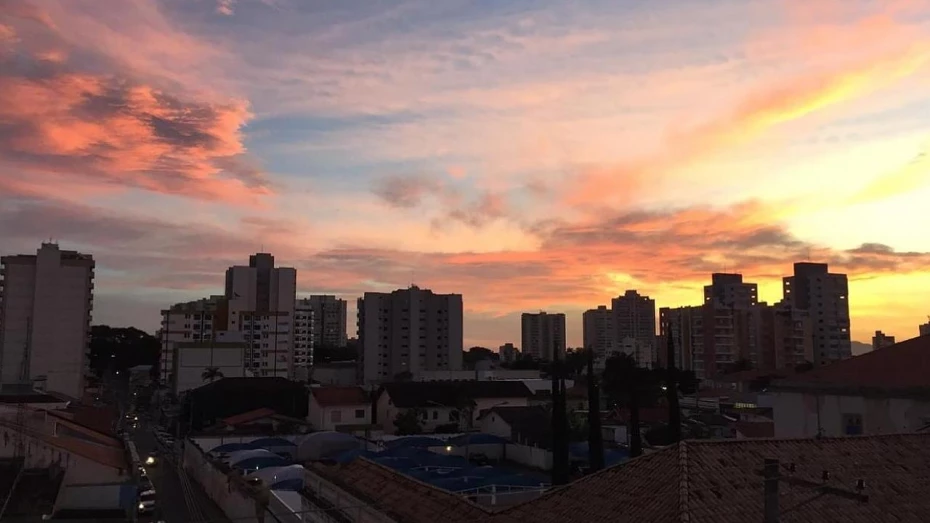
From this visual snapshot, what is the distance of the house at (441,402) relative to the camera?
207ft

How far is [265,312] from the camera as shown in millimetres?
119812

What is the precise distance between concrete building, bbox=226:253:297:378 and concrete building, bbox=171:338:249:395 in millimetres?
15786

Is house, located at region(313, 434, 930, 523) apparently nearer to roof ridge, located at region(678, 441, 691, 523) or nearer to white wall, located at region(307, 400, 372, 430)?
roof ridge, located at region(678, 441, 691, 523)

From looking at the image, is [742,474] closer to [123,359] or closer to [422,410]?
[422,410]

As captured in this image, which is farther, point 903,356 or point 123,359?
point 123,359

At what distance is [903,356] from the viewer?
24.2 metres

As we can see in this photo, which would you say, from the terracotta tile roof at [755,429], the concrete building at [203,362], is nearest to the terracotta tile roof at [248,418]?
the concrete building at [203,362]

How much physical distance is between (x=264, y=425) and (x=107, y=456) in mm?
20954

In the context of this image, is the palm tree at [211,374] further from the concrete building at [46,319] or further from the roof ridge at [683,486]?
the roof ridge at [683,486]

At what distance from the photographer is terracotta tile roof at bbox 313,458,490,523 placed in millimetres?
16906

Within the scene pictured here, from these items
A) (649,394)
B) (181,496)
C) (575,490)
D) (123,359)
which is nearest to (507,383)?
(649,394)

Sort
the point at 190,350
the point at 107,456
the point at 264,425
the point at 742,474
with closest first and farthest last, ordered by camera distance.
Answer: the point at 742,474 < the point at 107,456 < the point at 264,425 < the point at 190,350

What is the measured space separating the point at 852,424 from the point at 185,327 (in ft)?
348

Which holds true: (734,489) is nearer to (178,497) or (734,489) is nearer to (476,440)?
(476,440)
